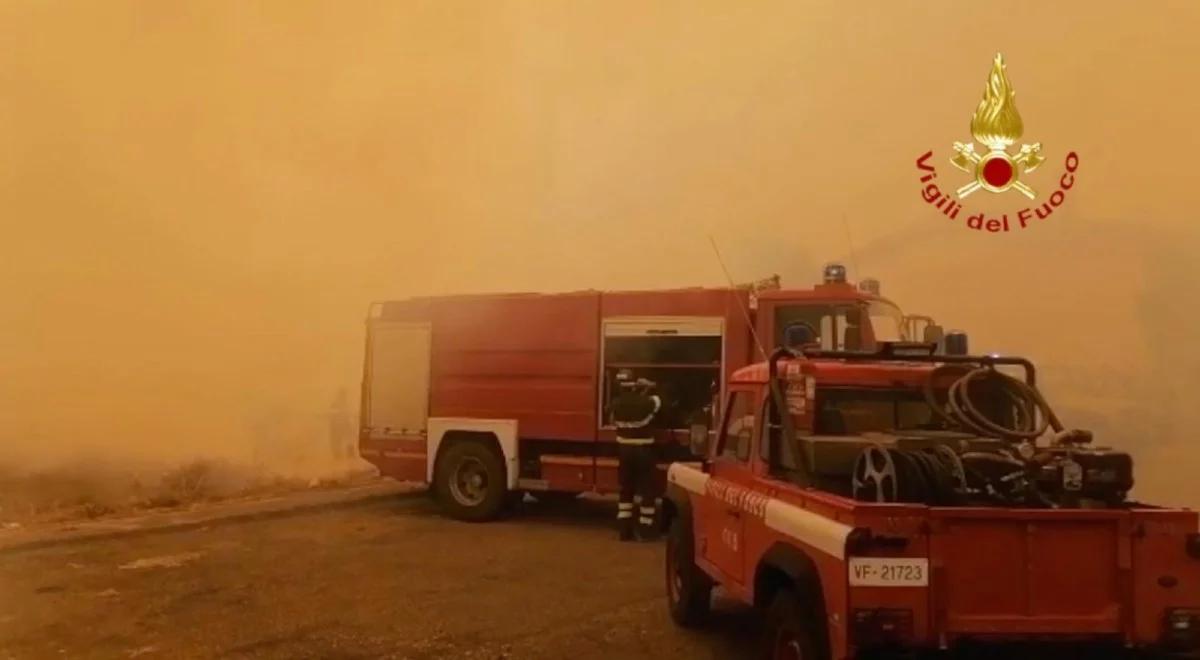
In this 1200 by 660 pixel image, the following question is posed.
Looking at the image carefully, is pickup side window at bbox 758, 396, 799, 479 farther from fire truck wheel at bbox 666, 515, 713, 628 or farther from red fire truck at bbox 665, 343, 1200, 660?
fire truck wheel at bbox 666, 515, 713, 628

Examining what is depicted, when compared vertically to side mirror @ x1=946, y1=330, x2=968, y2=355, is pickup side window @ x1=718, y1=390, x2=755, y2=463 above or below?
below

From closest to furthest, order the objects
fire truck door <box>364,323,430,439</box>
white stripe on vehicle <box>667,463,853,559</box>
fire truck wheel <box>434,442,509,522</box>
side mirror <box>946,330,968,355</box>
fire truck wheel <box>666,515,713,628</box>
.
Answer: white stripe on vehicle <box>667,463,853,559</box>, side mirror <box>946,330,968,355</box>, fire truck wheel <box>666,515,713,628</box>, fire truck wheel <box>434,442,509,522</box>, fire truck door <box>364,323,430,439</box>

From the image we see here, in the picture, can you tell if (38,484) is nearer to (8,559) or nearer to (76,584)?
(8,559)

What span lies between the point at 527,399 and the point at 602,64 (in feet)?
9.71

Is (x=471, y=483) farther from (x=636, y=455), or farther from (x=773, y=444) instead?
(x=773, y=444)

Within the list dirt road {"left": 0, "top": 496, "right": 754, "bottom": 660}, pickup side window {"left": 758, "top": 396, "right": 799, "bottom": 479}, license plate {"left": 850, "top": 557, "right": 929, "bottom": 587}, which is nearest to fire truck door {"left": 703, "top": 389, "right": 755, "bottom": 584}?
pickup side window {"left": 758, "top": 396, "right": 799, "bottom": 479}

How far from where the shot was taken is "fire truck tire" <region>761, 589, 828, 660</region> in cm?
321

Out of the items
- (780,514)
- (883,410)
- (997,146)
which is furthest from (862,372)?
(997,146)

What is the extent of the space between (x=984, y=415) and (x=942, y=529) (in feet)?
3.53

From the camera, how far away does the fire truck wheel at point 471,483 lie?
845 cm

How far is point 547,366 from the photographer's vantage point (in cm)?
834

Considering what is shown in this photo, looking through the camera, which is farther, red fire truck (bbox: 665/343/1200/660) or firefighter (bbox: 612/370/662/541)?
firefighter (bbox: 612/370/662/541)

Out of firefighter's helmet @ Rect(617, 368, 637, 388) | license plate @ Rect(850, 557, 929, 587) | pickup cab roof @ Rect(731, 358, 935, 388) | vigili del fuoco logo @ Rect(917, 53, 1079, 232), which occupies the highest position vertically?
vigili del fuoco logo @ Rect(917, 53, 1079, 232)

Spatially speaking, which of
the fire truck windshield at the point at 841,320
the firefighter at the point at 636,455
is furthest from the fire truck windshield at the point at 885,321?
the firefighter at the point at 636,455
